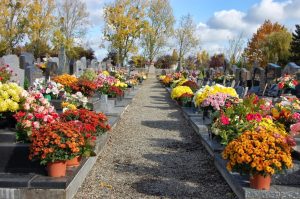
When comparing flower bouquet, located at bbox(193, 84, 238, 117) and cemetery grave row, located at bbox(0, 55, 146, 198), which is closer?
cemetery grave row, located at bbox(0, 55, 146, 198)

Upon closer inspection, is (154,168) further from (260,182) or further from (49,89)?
(49,89)

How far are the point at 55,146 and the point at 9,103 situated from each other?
1553mm

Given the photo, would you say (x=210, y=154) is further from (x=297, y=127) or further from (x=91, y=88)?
(x=91, y=88)

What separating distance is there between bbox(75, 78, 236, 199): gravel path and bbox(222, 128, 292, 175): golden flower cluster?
2.12ft

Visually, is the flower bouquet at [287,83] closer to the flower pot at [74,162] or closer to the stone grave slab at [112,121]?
the stone grave slab at [112,121]

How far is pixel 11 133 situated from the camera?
5.55m

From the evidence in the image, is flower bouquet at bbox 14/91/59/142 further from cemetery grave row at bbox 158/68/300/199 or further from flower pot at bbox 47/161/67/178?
cemetery grave row at bbox 158/68/300/199

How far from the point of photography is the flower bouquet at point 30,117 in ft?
17.6

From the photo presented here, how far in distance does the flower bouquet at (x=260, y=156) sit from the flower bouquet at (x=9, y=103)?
3221 millimetres

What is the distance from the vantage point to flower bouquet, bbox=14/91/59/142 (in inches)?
211

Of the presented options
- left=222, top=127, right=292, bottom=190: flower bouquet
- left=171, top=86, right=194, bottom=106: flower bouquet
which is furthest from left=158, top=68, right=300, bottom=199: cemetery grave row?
left=171, top=86, right=194, bottom=106: flower bouquet

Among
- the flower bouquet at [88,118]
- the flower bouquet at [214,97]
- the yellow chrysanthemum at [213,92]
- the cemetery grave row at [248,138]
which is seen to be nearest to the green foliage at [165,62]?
the cemetery grave row at [248,138]

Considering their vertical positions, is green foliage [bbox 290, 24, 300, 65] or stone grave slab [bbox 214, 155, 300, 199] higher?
green foliage [bbox 290, 24, 300, 65]

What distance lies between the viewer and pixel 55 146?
15.4 ft
